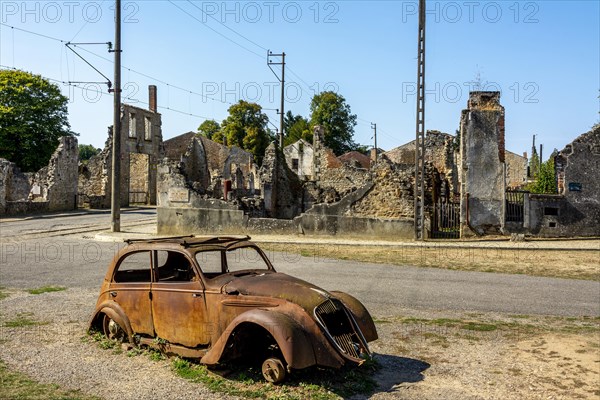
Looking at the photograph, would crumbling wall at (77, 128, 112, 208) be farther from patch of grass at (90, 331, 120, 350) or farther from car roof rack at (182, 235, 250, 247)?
car roof rack at (182, 235, 250, 247)

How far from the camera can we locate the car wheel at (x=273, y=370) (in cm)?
612

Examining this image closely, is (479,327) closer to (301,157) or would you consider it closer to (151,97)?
(151,97)

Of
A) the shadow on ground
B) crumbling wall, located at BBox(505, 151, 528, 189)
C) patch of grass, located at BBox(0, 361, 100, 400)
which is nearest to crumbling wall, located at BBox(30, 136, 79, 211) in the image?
patch of grass, located at BBox(0, 361, 100, 400)

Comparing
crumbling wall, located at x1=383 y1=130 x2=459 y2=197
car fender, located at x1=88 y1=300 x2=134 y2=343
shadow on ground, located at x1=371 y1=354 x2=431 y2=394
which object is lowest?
shadow on ground, located at x1=371 y1=354 x2=431 y2=394

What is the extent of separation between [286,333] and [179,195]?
19045 mm

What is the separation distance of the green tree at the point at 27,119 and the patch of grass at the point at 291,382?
164 feet

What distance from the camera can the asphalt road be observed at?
1109 cm

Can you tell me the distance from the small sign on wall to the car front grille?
721 inches

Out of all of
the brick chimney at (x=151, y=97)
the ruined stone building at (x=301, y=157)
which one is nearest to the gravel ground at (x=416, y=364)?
the brick chimney at (x=151, y=97)

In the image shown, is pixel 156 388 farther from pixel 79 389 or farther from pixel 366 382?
pixel 366 382

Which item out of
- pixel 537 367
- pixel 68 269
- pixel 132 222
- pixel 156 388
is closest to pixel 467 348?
pixel 537 367

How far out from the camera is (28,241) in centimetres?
2062

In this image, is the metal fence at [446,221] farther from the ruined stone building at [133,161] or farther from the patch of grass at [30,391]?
the ruined stone building at [133,161]

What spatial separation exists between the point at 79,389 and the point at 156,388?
812 mm
